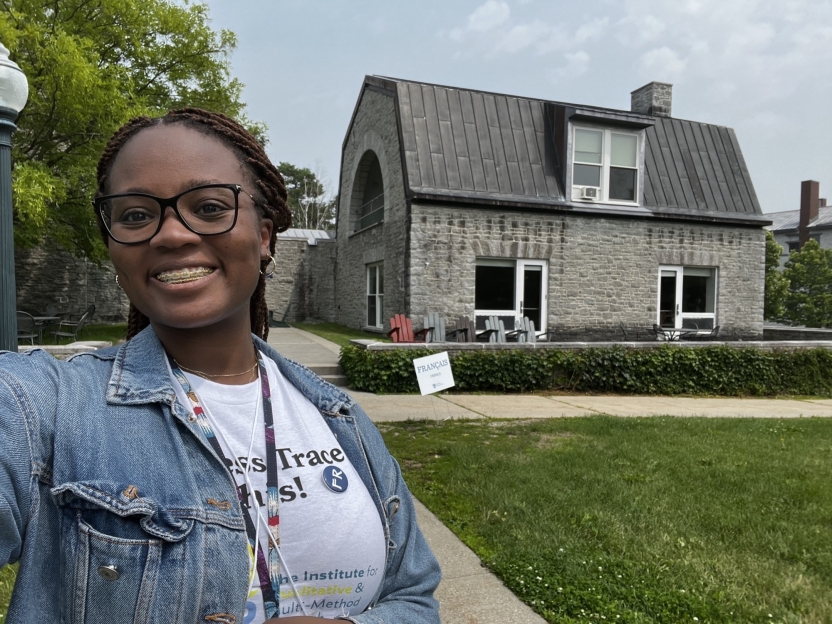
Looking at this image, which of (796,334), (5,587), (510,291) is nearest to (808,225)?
(796,334)

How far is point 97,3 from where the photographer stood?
36.9ft

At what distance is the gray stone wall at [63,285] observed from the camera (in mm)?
20438

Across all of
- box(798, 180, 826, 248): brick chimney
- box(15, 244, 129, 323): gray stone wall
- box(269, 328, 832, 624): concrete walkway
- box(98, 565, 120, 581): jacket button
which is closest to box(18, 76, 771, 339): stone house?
box(269, 328, 832, 624): concrete walkway

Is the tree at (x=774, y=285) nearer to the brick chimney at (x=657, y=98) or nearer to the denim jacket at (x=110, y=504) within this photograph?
the brick chimney at (x=657, y=98)

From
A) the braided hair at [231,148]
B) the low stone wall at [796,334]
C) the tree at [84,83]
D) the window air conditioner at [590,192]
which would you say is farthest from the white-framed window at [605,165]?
the braided hair at [231,148]

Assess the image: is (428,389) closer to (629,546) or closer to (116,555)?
(629,546)

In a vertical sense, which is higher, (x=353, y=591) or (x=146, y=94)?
(x=146, y=94)

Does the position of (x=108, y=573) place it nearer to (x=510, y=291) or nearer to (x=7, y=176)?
(x=7, y=176)

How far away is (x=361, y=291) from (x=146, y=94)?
803cm

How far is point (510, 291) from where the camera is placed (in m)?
14.5

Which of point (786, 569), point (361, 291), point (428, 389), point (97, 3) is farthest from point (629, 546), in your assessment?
point (361, 291)

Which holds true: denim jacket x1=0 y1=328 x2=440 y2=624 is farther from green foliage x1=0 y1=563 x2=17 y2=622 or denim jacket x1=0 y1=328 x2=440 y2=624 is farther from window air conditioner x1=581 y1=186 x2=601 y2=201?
window air conditioner x1=581 y1=186 x2=601 y2=201

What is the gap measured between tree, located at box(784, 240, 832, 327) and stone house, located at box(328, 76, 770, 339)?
13074mm

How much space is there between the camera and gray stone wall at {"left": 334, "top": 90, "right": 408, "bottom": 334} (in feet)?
47.8
